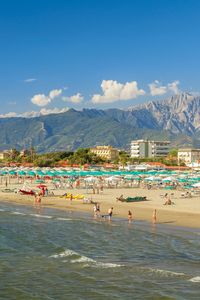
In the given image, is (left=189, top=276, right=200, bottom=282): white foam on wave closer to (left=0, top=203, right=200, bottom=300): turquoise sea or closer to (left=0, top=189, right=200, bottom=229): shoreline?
(left=0, top=203, right=200, bottom=300): turquoise sea

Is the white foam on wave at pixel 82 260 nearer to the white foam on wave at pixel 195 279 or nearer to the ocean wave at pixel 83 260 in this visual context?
the ocean wave at pixel 83 260

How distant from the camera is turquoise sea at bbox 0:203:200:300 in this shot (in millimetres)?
18938

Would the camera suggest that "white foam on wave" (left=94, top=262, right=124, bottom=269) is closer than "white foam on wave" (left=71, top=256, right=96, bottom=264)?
Yes

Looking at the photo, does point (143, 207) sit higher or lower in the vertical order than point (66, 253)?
higher

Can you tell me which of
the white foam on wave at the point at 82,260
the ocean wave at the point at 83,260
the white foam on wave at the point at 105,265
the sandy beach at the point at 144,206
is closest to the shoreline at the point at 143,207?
the sandy beach at the point at 144,206

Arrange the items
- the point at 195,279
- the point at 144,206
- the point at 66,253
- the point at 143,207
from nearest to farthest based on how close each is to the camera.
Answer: the point at 195,279, the point at 66,253, the point at 143,207, the point at 144,206

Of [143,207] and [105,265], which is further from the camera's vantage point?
[143,207]

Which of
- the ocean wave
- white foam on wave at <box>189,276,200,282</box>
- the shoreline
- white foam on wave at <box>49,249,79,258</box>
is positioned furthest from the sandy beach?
white foam on wave at <box>189,276,200,282</box>

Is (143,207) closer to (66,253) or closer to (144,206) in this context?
(144,206)

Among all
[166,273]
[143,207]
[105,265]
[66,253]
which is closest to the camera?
[166,273]

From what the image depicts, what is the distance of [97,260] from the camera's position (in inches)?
961

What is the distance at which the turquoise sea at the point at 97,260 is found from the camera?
18.9m

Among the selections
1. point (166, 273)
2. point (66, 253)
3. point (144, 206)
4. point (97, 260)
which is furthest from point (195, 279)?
point (144, 206)

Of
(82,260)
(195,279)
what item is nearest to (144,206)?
(82,260)
